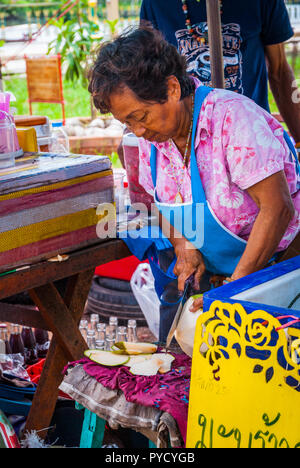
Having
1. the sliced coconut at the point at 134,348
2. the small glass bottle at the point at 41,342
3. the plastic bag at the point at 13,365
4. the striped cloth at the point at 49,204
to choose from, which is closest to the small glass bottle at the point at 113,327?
the small glass bottle at the point at 41,342

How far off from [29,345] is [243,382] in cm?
161

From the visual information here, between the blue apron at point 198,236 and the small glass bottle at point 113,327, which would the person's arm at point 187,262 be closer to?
the blue apron at point 198,236

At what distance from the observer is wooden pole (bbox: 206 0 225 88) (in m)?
2.10

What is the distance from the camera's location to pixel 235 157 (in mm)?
1564

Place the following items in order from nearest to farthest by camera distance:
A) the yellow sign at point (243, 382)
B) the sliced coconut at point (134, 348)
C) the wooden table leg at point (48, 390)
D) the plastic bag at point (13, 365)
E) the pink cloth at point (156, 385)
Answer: the yellow sign at point (243, 382) < the pink cloth at point (156, 385) < the sliced coconut at point (134, 348) < the wooden table leg at point (48, 390) < the plastic bag at point (13, 365)

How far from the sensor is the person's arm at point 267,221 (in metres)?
1.55

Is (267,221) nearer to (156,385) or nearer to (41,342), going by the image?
(156,385)

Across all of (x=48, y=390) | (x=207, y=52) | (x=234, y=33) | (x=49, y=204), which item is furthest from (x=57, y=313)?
(x=234, y=33)

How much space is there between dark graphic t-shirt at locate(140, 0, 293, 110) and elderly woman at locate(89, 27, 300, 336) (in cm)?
82

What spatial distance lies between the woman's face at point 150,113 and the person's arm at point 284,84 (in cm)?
111

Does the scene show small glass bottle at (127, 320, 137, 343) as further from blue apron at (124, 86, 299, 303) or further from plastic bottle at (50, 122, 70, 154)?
plastic bottle at (50, 122, 70, 154)

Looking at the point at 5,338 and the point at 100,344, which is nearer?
the point at 100,344

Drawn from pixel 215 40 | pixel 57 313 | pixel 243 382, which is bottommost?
pixel 57 313
